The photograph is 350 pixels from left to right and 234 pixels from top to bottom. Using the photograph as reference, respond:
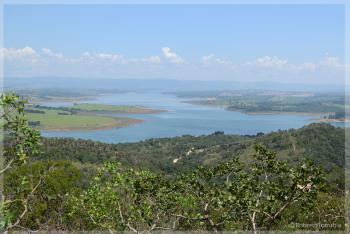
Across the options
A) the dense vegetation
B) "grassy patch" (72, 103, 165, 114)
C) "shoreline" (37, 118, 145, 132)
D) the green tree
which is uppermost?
the green tree

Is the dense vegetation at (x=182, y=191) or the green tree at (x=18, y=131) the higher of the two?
the green tree at (x=18, y=131)

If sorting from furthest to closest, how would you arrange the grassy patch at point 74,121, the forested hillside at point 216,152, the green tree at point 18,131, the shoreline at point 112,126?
1. the grassy patch at point 74,121
2. the shoreline at point 112,126
3. the forested hillside at point 216,152
4. the green tree at point 18,131

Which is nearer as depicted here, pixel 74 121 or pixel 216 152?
pixel 216 152

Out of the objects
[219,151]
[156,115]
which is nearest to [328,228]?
[219,151]

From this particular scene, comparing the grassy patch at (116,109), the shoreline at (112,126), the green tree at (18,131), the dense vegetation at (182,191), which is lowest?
the shoreline at (112,126)

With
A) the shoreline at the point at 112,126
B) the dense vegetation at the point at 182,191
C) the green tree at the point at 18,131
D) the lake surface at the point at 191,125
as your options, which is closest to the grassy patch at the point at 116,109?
the lake surface at the point at 191,125

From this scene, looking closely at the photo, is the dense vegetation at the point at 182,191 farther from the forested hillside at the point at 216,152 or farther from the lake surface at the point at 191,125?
the lake surface at the point at 191,125

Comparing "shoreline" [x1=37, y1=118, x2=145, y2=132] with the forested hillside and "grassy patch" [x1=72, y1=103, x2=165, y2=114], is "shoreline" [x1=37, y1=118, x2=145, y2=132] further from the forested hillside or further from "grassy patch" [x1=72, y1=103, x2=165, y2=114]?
the forested hillside

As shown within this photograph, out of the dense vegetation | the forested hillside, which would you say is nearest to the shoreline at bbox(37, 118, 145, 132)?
the forested hillside

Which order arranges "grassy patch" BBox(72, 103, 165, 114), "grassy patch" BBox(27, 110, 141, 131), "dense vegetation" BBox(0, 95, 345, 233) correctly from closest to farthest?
"dense vegetation" BBox(0, 95, 345, 233) < "grassy patch" BBox(27, 110, 141, 131) < "grassy patch" BBox(72, 103, 165, 114)

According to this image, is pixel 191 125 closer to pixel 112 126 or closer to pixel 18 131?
pixel 112 126

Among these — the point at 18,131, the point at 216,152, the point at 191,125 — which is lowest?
the point at 191,125

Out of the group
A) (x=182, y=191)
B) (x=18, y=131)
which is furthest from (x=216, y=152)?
(x=18, y=131)
